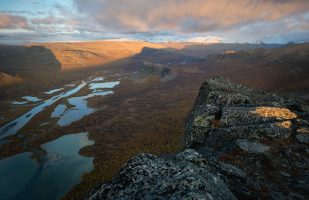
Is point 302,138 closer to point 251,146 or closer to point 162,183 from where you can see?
point 251,146

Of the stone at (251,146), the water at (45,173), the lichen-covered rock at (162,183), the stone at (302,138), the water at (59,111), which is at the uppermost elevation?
the lichen-covered rock at (162,183)

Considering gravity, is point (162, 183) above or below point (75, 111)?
above

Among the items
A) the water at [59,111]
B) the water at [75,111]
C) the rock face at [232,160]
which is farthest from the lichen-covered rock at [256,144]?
the water at [59,111]

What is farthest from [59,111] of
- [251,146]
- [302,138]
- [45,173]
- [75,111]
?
[302,138]

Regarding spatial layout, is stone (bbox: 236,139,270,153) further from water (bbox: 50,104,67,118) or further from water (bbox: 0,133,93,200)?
water (bbox: 50,104,67,118)

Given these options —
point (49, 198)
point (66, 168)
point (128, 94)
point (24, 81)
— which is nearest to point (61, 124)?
point (66, 168)

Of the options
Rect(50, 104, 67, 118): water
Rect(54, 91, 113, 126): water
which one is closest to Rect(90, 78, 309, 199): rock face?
Rect(54, 91, 113, 126): water

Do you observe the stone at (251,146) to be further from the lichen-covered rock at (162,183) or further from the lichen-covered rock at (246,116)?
the lichen-covered rock at (162,183)

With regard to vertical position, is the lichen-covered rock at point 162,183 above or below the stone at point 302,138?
above

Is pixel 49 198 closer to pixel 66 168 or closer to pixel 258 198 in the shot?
pixel 66 168
